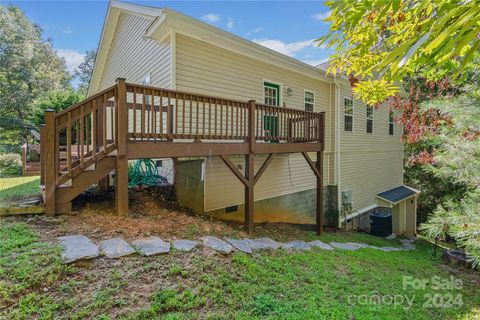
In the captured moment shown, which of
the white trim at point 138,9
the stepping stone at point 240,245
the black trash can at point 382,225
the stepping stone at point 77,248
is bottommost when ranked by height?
the black trash can at point 382,225

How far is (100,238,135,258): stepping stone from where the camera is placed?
9.66ft

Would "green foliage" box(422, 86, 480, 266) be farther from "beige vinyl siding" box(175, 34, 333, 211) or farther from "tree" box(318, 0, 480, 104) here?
"beige vinyl siding" box(175, 34, 333, 211)

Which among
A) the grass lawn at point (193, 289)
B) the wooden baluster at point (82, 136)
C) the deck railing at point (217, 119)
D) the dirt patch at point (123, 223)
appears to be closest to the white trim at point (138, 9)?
the deck railing at point (217, 119)

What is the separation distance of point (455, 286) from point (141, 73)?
30.2ft

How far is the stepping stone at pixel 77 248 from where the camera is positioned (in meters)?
2.72

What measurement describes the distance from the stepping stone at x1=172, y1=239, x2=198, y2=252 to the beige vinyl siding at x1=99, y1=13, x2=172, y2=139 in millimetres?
3738

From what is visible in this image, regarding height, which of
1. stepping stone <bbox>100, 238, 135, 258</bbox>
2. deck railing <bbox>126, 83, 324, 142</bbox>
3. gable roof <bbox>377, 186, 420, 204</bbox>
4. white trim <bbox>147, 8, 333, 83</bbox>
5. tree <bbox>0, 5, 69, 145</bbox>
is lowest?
gable roof <bbox>377, 186, 420, 204</bbox>

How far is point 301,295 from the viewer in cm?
316

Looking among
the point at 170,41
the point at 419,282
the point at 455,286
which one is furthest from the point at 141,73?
the point at 455,286

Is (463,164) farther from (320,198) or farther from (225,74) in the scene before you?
(225,74)

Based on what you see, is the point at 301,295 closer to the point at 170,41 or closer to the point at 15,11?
the point at 170,41

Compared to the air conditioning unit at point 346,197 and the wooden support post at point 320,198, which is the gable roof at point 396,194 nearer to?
the air conditioning unit at point 346,197

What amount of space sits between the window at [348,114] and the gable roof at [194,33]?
157 cm

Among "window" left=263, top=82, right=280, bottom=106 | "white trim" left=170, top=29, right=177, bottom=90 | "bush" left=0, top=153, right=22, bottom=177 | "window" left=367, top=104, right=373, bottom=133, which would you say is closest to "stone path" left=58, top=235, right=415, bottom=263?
"white trim" left=170, top=29, right=177, bottom=90
